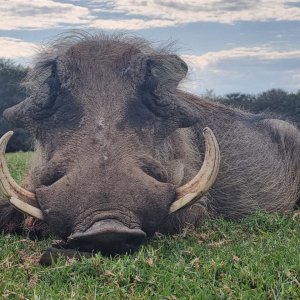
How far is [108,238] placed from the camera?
329 cm

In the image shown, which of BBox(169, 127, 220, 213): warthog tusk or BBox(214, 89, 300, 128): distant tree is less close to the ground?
BBox(169, 127, 220, 213): warthog tusk

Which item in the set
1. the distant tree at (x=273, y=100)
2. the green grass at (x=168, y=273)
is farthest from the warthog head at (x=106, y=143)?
the distant tree at (x=273, y=100)

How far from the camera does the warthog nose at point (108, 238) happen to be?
325cm

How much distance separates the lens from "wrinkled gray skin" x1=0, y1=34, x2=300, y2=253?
3453 millimetres

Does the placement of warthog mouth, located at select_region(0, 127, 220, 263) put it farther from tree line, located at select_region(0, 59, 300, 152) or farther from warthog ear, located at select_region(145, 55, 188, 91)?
tree line, located at select_region(0, 59, 300, 152)

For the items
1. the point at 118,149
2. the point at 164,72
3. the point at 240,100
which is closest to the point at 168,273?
the point at 118,149

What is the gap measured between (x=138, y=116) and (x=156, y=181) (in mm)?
579

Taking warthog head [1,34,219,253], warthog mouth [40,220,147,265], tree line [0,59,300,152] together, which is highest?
warthog head [1,34,219,253]

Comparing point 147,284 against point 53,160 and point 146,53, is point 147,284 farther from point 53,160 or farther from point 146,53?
point 146,53

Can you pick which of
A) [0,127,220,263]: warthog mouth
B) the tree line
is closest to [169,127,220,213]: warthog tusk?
[0,127,220,263]: warthog mouth

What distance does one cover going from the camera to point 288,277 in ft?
9.78

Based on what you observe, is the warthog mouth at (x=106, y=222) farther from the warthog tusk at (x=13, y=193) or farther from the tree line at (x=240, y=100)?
the tree line at (x=240, y=100)

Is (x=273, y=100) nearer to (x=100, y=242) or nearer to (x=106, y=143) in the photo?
(x=106, y=143)

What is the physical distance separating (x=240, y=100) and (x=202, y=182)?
26.8ft
